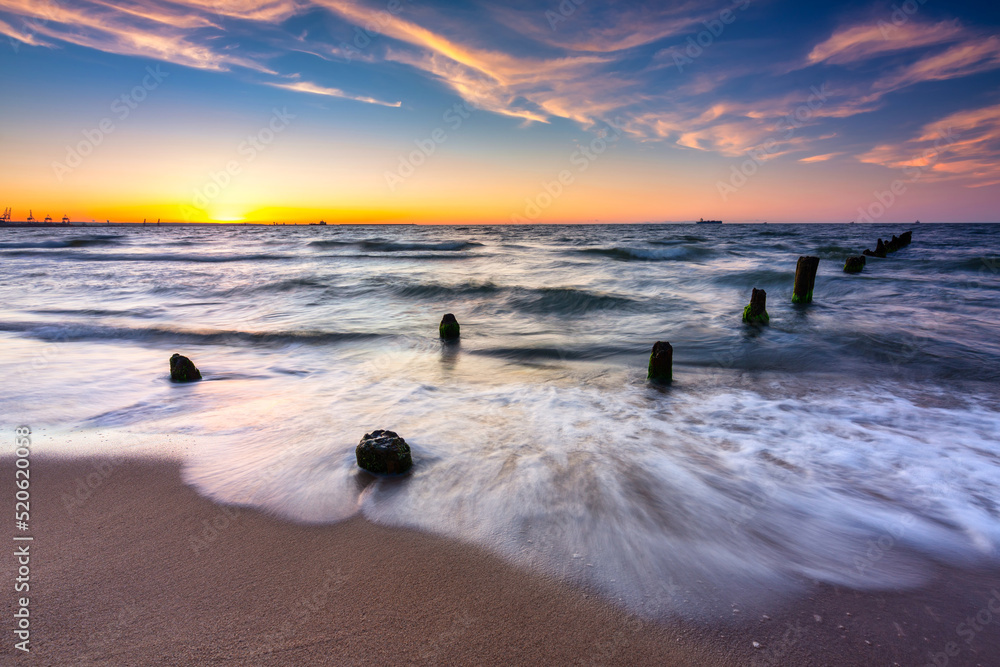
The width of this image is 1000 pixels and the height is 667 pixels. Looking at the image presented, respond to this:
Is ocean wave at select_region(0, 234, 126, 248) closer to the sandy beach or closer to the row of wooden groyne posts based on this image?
the row of wooden groyne posts

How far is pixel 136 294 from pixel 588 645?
611 inches

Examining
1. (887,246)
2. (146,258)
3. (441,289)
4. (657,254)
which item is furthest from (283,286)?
(887,246)

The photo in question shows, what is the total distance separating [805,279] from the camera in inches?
454

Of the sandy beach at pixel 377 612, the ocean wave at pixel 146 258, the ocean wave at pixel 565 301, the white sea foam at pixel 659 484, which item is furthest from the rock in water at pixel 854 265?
the ocean wave at pixel 146 258

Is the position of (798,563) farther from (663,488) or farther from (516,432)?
(516,432)

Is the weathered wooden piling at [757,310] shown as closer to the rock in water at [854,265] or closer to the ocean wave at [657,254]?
the rock in water at [854,265]

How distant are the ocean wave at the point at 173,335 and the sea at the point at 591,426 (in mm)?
72

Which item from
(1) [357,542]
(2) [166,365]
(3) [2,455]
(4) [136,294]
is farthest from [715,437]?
(4) [136,294]

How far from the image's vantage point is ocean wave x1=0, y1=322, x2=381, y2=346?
782 cm

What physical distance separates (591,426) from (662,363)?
198cm

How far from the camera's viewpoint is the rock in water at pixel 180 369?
530 centimetres

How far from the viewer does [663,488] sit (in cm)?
331

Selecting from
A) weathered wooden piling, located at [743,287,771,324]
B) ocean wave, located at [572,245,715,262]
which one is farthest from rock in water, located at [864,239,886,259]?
weathered wooden piling, located at [743,287,771,324]

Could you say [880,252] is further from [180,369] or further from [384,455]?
[180,369]
